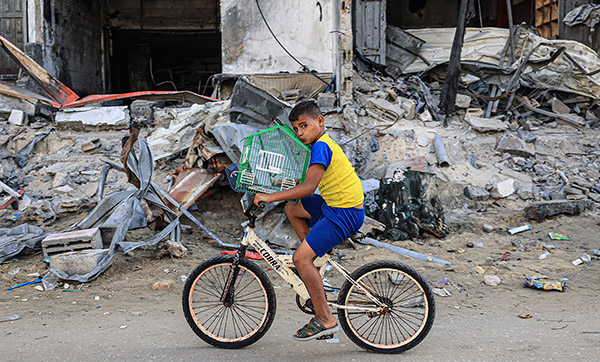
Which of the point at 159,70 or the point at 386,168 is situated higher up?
the point at 159,70

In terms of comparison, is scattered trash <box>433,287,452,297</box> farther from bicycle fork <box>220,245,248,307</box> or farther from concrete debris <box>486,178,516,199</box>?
concrete debris <box>486,178,516,199</box>

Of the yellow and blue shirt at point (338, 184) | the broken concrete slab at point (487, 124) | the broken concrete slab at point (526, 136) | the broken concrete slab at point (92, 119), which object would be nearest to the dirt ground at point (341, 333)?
the yellow and blue shirt at point (338, 184)

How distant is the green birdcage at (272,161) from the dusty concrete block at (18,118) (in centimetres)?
922

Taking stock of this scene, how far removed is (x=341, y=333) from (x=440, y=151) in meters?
5.99

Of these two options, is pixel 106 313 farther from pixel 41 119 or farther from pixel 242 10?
A: pixel 242 10

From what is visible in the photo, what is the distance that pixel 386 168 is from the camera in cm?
866

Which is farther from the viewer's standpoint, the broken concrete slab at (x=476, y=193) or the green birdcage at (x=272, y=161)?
the broken concrete slab at (x=476, y=193)

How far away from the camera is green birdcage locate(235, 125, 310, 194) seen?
3035 mm

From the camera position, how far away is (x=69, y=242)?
5.45 m

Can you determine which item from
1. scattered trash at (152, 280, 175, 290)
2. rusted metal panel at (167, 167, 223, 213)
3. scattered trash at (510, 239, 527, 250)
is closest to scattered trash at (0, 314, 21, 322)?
scattered trash at (152, 280, 175, 290)

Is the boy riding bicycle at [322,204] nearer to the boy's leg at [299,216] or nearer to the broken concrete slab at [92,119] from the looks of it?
the boy's leg at [299,216]

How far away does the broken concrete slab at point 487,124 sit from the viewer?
33.3ft

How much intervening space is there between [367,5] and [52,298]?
36.8 feet

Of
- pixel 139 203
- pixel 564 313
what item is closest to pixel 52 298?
pixel 139 203
